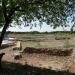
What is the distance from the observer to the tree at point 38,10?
19.6 metres

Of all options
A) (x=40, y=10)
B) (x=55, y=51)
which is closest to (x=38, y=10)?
(x=40, y=10)

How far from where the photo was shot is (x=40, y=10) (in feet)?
69.6

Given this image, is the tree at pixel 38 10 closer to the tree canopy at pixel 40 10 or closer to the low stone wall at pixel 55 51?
the tree canopy at pixel 40 10

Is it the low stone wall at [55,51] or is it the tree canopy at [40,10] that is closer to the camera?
the tree canopy at [40,10]

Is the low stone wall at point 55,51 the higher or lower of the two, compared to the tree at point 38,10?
lower

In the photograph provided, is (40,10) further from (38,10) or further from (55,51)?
(55,51)

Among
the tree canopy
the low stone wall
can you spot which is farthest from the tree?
the low stone wall

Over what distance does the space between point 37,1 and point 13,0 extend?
193cm

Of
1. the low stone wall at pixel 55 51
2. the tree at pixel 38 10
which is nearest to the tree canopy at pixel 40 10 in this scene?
the tree at pixel 38 10

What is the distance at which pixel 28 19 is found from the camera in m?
22.0

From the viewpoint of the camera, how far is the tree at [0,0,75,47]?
19625 millimetres

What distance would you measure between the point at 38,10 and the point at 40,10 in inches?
7.9

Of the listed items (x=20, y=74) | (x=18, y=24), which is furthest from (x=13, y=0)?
(x=20, y=74)

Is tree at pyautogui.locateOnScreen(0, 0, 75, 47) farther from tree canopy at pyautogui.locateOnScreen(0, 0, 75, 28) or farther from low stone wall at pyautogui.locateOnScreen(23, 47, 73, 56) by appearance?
low stone wall at pyautogui.locateOnScreen(23, 47, 73, 56)
